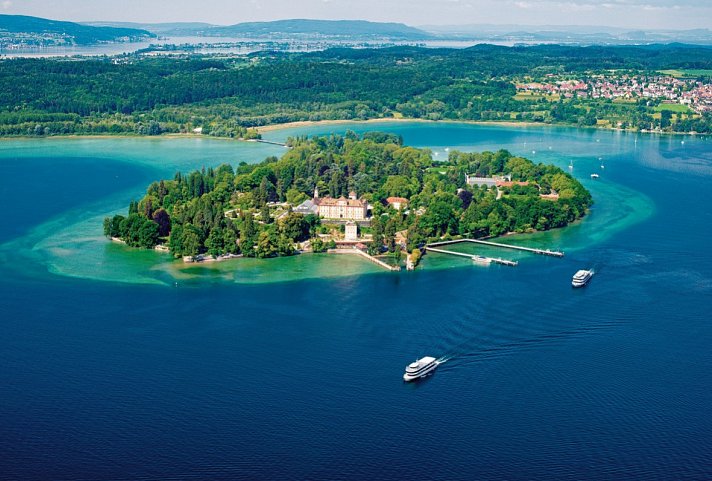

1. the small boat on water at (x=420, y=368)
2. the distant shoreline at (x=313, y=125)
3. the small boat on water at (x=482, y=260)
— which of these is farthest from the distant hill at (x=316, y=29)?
the small boat on water at (x=420, y=368)

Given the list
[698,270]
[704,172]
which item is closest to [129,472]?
[698,270]

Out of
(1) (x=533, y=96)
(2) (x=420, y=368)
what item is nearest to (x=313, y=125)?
(1) (x=533, y=96)

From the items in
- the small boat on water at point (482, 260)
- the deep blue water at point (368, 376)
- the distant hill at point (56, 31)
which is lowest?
the deep blue water at point (368, 376)

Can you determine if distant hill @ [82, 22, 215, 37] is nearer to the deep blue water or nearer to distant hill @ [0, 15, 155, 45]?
distant hill @ [0, 15, 155, 45]

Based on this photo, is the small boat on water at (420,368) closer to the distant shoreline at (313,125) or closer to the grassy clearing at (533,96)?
the distant shoreline at (313,125)

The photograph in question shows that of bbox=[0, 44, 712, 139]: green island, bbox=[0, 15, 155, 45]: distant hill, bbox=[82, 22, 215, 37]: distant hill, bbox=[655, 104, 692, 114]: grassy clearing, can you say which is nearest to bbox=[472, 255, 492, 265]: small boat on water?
bbox=[0, 44, 712, 139]: green island

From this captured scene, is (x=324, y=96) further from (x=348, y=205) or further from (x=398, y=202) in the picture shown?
(x=348, y=205)
